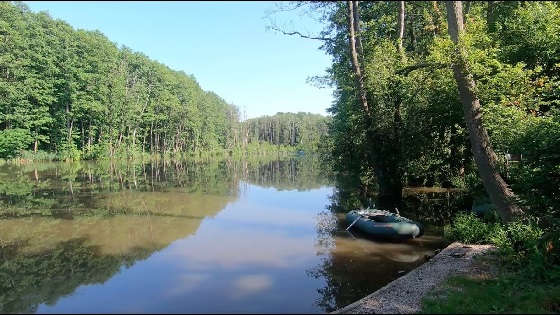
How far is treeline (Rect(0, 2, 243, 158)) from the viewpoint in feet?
143

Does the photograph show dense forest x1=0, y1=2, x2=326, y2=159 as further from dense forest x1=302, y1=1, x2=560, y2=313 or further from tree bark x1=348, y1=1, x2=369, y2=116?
tree bark x1=348, y1=1, x2=369, y2=116

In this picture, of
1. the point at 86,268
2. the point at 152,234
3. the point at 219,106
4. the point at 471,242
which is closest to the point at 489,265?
the point at 471,242

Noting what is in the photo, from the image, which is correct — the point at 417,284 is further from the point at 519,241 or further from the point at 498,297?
the point at 519,241

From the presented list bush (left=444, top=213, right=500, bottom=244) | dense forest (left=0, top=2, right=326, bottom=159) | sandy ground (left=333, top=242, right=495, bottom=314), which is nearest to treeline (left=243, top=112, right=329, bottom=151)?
dense forest (left=0, top=2, right=326, bottom=159)

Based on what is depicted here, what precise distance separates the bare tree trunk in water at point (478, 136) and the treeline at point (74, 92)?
43662mm

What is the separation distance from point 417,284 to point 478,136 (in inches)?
182

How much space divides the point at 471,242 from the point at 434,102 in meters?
8.03

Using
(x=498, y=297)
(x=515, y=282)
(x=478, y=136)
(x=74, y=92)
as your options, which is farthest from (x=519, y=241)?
(x=74, y=92)

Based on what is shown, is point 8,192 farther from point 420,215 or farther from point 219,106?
point 219,106

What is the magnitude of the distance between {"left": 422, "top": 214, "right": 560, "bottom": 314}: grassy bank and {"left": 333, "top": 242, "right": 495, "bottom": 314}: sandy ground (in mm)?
340

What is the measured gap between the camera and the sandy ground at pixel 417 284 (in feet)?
21.8

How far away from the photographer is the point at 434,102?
17375mm

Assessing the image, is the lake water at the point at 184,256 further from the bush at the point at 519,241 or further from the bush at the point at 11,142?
the bush at the point at 11,142

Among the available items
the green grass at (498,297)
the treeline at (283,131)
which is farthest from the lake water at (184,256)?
the treeline at (283,131)
